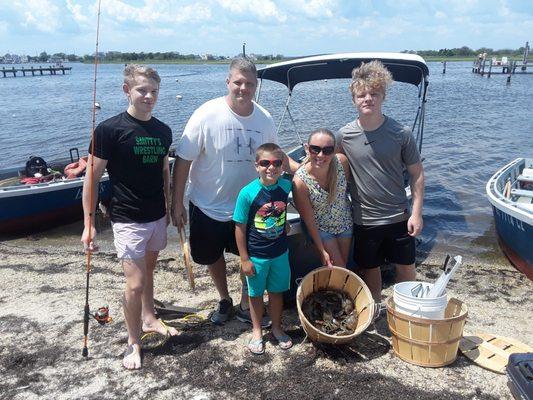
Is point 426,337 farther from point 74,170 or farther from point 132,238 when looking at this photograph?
point 74,170

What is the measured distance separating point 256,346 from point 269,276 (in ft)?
2.01

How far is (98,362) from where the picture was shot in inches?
151

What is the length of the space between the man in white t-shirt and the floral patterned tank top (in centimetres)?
49

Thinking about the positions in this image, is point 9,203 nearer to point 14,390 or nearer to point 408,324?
point 14,390

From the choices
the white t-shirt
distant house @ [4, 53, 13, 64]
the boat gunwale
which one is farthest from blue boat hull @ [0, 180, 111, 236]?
distant house @ [4, 53, 13, 64]

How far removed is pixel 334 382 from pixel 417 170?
181 cm

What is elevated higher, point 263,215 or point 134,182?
point 134,182

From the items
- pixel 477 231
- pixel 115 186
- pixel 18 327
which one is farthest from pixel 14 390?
pixel 477 231

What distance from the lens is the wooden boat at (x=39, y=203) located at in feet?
27.0

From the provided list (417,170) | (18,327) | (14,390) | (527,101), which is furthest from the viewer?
(527,101)

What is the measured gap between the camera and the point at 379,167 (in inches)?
148

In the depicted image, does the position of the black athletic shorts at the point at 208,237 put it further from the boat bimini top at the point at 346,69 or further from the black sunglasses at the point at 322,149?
the boat bimini top at the point at 346,69

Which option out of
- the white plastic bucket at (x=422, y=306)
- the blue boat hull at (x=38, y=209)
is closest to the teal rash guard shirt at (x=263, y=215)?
the white plastic bucket at (x=422, y=306)

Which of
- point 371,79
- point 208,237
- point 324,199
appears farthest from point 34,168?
point 371,79
